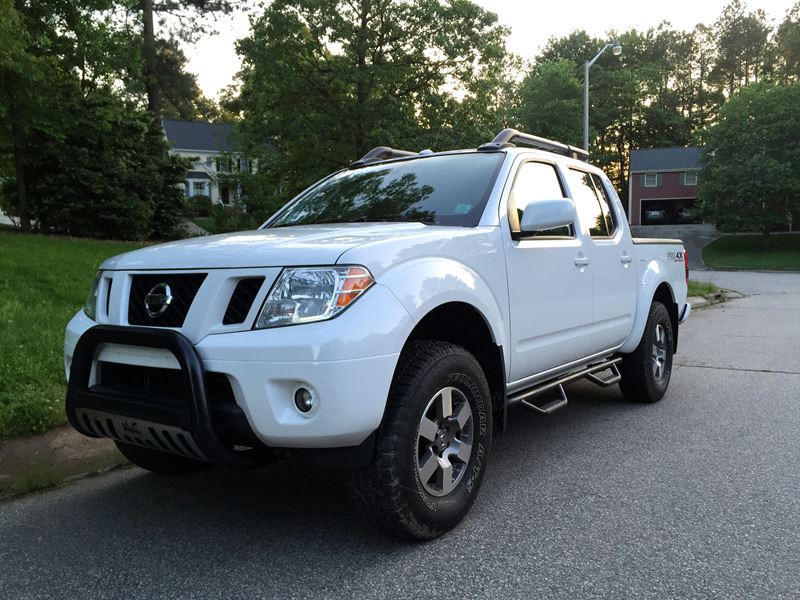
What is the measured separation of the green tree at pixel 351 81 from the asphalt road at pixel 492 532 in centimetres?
1441

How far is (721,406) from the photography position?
18.1 feet

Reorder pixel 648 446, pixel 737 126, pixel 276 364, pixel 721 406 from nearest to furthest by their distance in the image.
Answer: pixel 276 364, pixel 648 446, pixel 721 406, pixel 737 126

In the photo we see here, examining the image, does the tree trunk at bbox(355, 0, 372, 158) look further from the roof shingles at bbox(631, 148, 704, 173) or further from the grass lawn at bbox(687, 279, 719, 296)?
the roof shingles at bbox(631, 148, 704, 173)

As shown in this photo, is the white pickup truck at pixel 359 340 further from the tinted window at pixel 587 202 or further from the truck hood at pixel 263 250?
the tinted window at pixel 587 202

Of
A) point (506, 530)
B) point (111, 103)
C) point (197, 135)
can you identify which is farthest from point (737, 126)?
point (506, 530)

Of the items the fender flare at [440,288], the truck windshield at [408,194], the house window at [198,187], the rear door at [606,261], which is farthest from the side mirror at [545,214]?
the house window at [198,187]

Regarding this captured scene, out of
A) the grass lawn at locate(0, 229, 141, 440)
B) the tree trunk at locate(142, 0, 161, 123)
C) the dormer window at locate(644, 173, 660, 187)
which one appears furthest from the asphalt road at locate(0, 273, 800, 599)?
the dormer window at locate(644, 173, 660, 187)

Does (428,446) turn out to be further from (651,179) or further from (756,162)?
(651,179)

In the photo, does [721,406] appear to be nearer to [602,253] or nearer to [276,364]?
[602,253]

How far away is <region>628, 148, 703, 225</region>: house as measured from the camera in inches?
2297

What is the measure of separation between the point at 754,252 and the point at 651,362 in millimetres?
39178

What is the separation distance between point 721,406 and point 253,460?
4.21 m

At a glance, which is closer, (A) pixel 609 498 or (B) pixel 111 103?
(A) pixel 609 498

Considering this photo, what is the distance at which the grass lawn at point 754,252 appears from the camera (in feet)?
110
